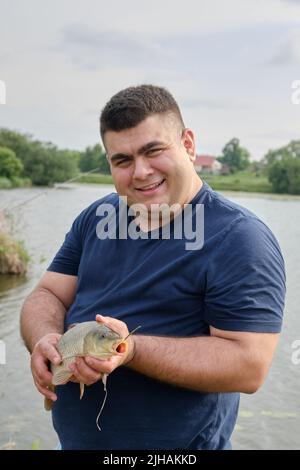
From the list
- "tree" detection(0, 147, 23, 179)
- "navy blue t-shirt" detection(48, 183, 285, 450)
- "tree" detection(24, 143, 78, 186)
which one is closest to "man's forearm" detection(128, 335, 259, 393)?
"navy blue t-shirt" detection(48, 183, 285, 450)

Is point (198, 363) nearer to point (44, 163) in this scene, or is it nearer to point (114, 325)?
point (114, 325)

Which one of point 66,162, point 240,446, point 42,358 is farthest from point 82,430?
point 66,162

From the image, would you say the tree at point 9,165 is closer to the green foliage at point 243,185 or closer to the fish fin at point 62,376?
the green foliage at point 243,185

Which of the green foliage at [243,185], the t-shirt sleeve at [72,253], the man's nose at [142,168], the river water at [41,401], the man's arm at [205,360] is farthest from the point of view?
the green foliage at [243,185]

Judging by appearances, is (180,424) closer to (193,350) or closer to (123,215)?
(193,350)

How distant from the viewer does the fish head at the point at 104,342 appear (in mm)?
2096

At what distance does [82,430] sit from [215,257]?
0.93 metres

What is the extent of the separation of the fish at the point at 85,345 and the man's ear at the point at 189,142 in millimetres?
959

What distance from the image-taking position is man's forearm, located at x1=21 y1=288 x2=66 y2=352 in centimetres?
280

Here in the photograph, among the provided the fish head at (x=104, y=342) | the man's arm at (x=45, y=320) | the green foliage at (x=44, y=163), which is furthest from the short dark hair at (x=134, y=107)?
the green foliage at (x=44, y=163)

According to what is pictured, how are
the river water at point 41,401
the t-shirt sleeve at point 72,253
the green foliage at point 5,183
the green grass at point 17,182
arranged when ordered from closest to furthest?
the t-shirt sleeve at point 72,253 → the river water at point 41,401 → the green foliage at point 5,183 → the green grass at point 17,182

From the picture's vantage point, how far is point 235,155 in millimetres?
94812

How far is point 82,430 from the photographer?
8.39 ft
